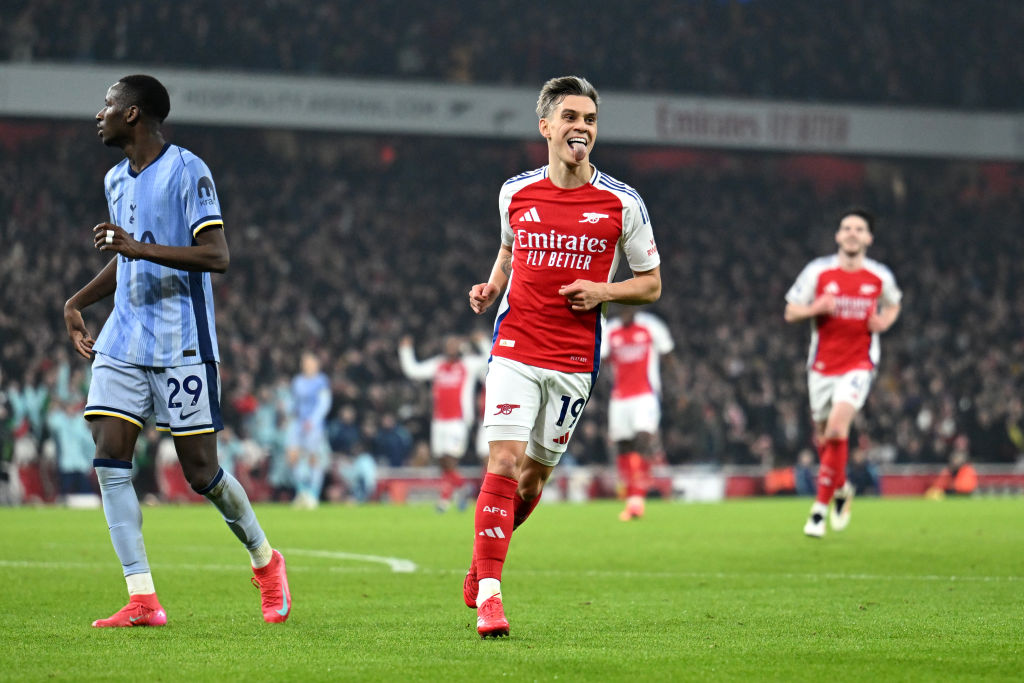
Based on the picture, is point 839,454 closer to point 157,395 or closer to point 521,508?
point 521,508

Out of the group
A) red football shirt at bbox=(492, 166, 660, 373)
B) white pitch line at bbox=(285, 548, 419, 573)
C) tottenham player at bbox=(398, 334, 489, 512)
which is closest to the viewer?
red football shirt at bbox=(492, 166, 660, 373)

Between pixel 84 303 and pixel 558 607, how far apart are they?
8.73 ft

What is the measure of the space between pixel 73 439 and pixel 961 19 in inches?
989

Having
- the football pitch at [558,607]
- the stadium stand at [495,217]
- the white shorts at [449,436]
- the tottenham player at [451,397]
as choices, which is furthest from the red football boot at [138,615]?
the stadium stand at [495,217]

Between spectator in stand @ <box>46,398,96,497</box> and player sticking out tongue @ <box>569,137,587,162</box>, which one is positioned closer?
player sticking out tongue @ <box>569,137,587,162</box>

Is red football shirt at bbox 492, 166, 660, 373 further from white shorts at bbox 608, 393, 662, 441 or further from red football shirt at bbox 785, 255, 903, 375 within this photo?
white shorts at bbox 608, 393, 662, 441

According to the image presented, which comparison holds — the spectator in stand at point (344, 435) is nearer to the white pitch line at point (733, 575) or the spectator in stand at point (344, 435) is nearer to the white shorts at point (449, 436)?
the white shorts at point (449, 436)

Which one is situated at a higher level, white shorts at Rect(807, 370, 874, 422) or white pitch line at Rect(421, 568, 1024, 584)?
white shorts at Rect(807, 370, 874, 422)

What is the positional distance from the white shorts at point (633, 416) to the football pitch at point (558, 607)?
95.0 inches

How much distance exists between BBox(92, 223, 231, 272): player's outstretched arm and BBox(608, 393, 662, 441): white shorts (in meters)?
10.2

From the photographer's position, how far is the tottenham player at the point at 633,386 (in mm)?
15828

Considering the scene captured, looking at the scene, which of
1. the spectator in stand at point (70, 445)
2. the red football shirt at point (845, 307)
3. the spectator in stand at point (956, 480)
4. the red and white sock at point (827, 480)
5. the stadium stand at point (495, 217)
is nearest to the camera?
the red and white sock at point (827, 480)

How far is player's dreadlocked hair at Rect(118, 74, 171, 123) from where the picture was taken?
6.25m

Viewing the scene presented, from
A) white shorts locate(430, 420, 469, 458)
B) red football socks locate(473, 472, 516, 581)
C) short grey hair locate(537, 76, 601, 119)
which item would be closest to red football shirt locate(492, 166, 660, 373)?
short grey hair locate(537, 76, 601, 119)
